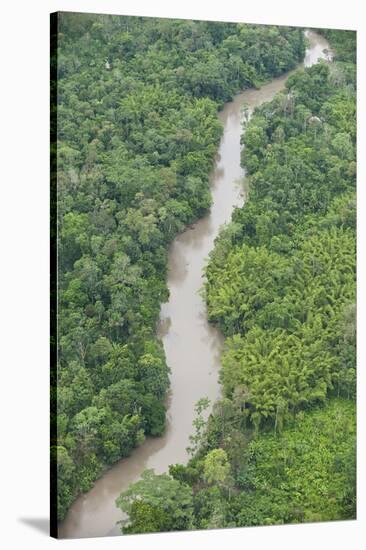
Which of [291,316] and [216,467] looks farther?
[291,316]

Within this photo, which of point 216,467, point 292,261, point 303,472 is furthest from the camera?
point 292,261

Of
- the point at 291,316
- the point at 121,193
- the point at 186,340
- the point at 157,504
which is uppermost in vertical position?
the point at 121,193

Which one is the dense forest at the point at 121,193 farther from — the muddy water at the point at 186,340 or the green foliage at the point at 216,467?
the green foliage at the point at 216,467

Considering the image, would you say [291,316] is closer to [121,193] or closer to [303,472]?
[303,472]

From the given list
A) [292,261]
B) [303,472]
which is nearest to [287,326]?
[292,261]

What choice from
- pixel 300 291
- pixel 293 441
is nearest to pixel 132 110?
pixel 300 291

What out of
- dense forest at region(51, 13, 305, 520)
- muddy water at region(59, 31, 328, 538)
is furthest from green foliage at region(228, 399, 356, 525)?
dense forest at region(51, 13, 305, 520)
